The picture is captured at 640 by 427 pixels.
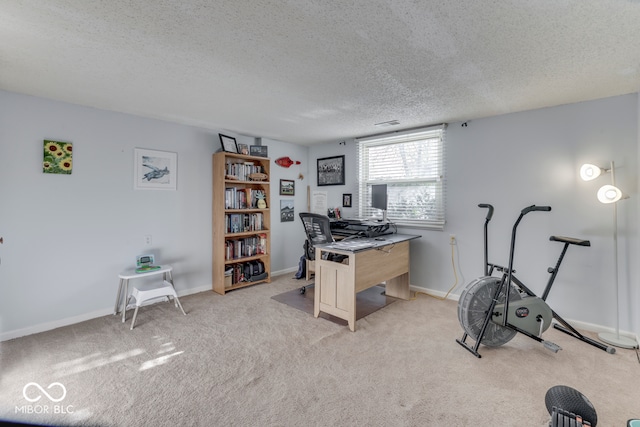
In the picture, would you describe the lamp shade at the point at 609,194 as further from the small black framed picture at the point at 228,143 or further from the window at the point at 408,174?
the small black framed picture at the point at 228,143

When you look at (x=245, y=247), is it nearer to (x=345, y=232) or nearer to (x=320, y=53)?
(x=345, y=232)

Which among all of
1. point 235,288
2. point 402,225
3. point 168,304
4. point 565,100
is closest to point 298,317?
point 235,288

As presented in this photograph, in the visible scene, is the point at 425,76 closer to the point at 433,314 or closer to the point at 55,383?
the point at 433,314

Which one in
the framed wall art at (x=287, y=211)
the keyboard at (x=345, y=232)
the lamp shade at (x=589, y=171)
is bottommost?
the keyboard at (x=345, y=232)

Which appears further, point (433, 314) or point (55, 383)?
point (433, 314)

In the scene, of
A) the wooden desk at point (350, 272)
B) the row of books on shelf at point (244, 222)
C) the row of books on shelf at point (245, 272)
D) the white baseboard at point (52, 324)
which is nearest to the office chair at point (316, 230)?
the wooden desk at point (350, 272)

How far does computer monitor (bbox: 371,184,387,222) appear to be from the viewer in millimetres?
4000

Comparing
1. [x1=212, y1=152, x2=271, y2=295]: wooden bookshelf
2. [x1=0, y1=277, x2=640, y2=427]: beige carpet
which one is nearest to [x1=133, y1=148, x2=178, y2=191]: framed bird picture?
[x1=212, y1=152, x2=271, y2=295]: wooden bookshelf

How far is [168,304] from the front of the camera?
11.7ft

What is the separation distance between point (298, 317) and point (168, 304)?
1635mm

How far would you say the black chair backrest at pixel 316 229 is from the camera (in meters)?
3.46

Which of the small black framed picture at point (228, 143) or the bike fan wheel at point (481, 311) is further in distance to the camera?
the small black framed picture at point (228, 143)

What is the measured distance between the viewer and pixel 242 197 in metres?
4.26

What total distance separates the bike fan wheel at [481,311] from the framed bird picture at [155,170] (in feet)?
Answer: 11.3
